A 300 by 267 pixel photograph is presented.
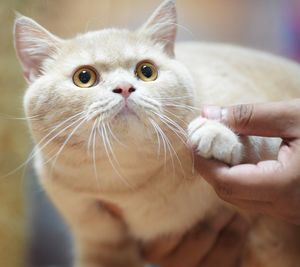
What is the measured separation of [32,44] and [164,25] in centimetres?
33

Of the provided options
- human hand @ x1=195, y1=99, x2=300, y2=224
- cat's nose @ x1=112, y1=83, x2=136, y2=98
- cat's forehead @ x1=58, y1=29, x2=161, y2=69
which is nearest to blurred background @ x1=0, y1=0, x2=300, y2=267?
cat's forehead @ x1=58, y1=29, x2=161, y2=69

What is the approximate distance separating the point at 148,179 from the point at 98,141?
0.68ft

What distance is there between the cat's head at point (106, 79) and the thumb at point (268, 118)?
0.16 metres

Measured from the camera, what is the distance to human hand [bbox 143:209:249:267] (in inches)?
45.7

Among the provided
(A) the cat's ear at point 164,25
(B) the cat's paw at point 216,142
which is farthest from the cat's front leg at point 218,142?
(A) the cat's ear at point 164,25

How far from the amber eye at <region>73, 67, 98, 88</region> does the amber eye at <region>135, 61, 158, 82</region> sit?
97 millimetres

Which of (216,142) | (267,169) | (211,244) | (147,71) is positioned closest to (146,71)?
(147,71)

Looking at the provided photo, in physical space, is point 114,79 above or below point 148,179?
above

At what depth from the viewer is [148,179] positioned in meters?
1.07

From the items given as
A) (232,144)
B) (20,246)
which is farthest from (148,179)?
(20,246)

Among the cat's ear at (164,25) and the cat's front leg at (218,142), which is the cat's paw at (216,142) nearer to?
the cat's front leg at (218,142)

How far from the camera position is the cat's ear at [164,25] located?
1049 millimetres

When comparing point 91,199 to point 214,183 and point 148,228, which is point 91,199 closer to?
point 148,228

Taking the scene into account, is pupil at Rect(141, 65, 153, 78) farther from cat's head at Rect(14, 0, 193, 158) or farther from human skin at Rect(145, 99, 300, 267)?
human skin at Rect(145, 99, 300, 267)
